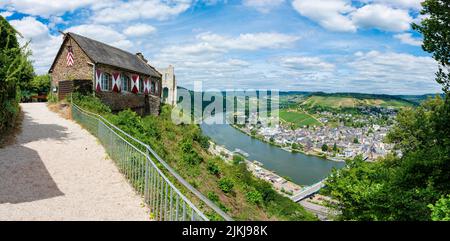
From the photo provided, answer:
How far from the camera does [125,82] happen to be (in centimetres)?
2559

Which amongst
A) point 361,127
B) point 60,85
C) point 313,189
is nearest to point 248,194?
point 60,85

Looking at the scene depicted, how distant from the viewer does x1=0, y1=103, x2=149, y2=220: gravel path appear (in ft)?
18.6

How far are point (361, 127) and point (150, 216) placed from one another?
14593cm

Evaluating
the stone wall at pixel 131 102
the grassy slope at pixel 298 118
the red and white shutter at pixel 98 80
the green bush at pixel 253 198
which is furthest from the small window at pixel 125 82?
the grassy slope at pixel 298 118

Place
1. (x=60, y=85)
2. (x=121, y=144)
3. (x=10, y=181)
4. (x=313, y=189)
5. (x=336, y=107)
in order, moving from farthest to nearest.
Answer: (x=336, y=107), (x=313, y=189), (x=60, y=85), (x=121, y=144), (x=10, y=181)

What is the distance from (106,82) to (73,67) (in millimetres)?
2659

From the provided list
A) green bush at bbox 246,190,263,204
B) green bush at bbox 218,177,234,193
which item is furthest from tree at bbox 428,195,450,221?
green bush at bbox 246,190,263,204

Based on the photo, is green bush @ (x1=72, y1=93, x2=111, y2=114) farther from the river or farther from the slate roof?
the river

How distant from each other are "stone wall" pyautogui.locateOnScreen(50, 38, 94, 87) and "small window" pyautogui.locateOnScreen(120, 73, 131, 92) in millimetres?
3284

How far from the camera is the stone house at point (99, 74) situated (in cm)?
2141

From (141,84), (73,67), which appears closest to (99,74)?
(73,67)

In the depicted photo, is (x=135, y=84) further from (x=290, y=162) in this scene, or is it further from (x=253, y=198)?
(x=290, y=162)
